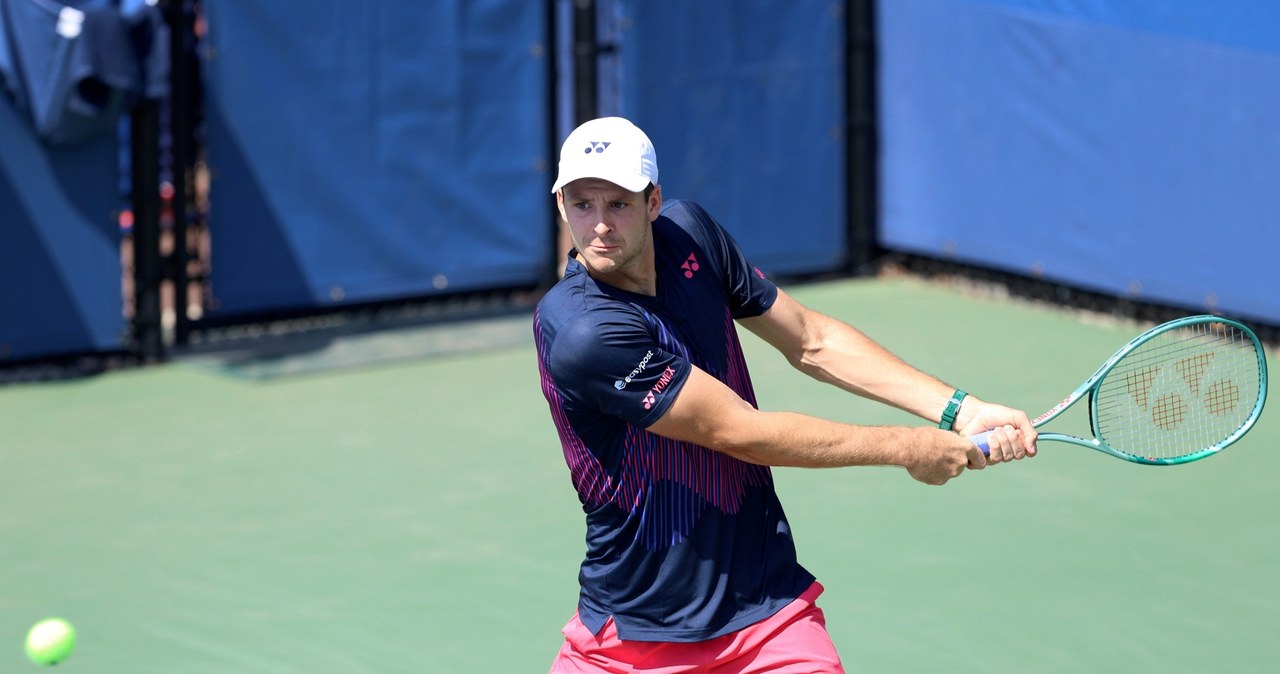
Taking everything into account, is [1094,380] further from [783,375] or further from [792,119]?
[792,119]

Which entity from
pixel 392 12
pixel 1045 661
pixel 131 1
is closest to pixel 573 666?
pixel 1045 661

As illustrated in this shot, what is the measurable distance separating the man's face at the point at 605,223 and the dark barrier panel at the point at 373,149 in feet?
18.5

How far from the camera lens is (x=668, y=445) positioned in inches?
143

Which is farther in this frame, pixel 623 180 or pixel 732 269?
pixel 732 269

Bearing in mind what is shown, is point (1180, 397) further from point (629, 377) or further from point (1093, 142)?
point (1093, 142)

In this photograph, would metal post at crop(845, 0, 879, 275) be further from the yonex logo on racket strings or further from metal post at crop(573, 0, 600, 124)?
the yonex logo on racket strings

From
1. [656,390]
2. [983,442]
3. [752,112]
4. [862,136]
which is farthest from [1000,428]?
[862,136]

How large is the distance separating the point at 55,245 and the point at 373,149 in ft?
5.64

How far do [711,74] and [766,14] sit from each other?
510mm

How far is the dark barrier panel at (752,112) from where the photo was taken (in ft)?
31.6

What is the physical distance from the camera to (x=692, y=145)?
9820 mm

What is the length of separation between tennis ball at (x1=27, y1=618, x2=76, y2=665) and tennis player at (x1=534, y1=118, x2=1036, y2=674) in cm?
195

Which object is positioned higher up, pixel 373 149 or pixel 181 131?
pixel 181 131

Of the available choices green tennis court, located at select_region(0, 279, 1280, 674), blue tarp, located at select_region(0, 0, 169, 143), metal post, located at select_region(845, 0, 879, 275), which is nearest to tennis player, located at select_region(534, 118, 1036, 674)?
green tennis court, located at select_region(0, 279, 1280, 674)
